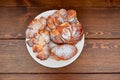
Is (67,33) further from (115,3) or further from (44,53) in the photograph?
(115,3)

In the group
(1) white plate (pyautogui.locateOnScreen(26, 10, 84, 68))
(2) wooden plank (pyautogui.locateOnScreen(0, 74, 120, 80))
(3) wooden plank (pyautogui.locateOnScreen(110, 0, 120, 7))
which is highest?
(3) wooden plank (pyautogui.locateOnScreen(110, 0, 120, 7))

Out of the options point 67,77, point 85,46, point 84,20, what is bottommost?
point 67,77

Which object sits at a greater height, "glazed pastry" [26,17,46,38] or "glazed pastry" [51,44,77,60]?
"glazed pastry" [26,17,46,38]

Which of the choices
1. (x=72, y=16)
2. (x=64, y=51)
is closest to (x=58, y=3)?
(x=72, y=16)

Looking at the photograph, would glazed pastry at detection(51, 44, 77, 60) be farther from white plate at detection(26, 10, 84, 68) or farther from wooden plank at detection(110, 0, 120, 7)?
wooden plank at detection(110, 0, 120, 7)

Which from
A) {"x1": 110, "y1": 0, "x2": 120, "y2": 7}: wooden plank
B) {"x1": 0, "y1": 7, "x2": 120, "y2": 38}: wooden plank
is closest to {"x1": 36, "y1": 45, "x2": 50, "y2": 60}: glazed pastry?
{"x1": 0, "y1": 7, "x2": 120, "y2": 38}: wooden plank

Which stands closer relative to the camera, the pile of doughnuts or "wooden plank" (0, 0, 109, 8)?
the pile of doughnuts
